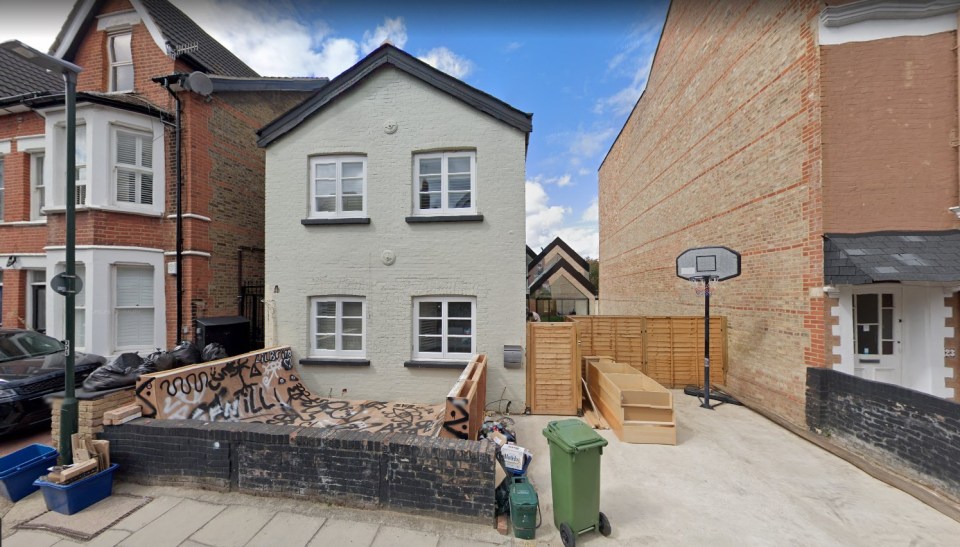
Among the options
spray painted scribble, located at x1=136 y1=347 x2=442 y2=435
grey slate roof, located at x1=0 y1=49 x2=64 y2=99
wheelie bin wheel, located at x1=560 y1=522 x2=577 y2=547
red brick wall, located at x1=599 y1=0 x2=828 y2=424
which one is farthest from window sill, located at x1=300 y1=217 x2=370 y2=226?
grey slate roof, located at x1=0 y1=49 x2=64 y2=99

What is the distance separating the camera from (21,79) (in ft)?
34.1

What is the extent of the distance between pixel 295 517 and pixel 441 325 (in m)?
4.06

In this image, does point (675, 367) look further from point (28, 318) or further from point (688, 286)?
point (28, 318)

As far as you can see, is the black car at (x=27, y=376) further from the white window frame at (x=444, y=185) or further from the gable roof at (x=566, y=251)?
the gable roof at (x=566, y=251)

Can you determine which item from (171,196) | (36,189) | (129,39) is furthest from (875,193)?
(36,189)

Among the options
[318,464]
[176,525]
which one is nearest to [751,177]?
[318,464]

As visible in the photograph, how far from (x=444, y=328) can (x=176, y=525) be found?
15.3 feet

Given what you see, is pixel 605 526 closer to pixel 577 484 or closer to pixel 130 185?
pixel 577 484

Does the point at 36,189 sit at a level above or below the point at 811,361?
above

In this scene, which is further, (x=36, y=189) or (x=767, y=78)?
(x=36, y=189)

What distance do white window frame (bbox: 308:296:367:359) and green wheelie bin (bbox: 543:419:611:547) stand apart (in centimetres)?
509

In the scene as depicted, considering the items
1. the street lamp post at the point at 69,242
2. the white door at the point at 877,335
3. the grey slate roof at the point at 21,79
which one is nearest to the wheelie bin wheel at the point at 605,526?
the white door at the point at 877,335

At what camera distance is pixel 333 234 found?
7527 mm

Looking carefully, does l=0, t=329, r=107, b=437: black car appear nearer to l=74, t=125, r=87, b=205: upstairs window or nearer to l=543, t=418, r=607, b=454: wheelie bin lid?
l=74, t=125, r=87, b=205: upstairs window
